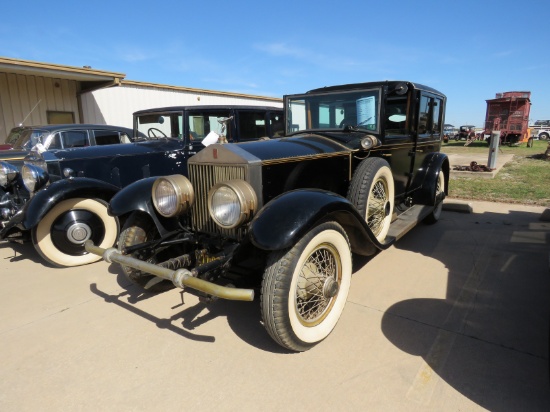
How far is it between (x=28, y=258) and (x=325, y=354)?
3.85m

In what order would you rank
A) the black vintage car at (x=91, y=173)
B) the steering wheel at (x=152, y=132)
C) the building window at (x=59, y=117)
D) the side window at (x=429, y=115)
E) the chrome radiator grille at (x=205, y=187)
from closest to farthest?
the chrome radiator grille at (x=205, y=187), the black vintage car at (x=91, y=173), the side window at (x=429, y=115), the steering wheel at (x=152, y=132), the building window at (x=59, y=117)

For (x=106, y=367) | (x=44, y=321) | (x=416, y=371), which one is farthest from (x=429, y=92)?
(x=44, y=321)

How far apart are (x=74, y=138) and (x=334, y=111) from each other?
476 cm

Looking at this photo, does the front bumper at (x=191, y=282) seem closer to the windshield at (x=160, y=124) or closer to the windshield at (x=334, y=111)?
the windshield at (x=334, y=111)

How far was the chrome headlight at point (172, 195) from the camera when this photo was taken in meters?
2.55

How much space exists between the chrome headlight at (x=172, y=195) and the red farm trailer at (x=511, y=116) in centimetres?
2398

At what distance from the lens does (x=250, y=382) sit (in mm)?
1942

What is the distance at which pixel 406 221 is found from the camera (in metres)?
3.77

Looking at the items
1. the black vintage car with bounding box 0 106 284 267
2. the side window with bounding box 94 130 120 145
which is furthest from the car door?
the side window with bounding box 94 130 120 145

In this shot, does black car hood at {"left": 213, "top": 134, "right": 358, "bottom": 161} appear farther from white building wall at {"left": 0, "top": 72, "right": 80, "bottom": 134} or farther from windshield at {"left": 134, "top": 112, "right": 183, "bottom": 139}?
white building wall at {"left": 0, "top": 72, "right": 80, "bottom": 134}

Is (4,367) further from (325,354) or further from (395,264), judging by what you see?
(395,264)

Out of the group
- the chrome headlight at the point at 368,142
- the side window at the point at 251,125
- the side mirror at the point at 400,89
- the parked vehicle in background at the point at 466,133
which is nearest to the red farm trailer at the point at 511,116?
the parked vehicle in background at the point at 466,133

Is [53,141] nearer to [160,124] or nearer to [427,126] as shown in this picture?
[160,124]

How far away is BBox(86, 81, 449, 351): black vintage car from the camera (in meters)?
2.04
